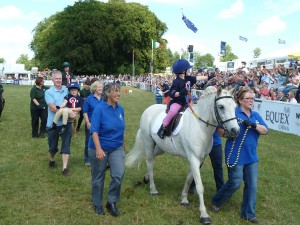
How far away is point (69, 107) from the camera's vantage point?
8227 mm

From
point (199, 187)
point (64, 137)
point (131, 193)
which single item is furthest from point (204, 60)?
point (199, 187)

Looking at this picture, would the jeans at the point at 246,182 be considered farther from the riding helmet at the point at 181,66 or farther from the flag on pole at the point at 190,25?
the flag on pole at the point at 190,25

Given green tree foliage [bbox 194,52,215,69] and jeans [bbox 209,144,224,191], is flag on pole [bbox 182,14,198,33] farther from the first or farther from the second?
green tree foliage [bbox 194,52,215,69]

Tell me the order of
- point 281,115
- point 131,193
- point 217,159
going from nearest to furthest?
1. point 217,159
2. point 131,193
3. point 281,115

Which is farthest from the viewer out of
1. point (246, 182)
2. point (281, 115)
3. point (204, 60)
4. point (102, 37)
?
point (204, 60)

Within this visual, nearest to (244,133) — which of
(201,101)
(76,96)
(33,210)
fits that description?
(201,101)

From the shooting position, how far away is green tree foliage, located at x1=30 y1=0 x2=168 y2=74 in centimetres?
5800

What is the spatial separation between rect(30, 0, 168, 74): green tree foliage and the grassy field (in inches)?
1928

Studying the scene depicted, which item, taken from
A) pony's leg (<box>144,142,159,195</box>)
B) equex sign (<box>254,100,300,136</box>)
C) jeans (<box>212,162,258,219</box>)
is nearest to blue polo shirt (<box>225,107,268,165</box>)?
jeans (<box>212,162,258,219</box>)

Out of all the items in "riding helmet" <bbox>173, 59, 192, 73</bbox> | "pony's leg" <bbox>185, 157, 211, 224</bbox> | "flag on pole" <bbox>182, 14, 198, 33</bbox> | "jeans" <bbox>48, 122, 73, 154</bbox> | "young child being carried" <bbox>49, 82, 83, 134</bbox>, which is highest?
"flag on pole" <bbox>182, 14, 198, 33</bbox>

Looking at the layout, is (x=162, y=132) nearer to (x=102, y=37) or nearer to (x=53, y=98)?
(x=53, y=98)

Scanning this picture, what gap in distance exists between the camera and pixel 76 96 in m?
8.47

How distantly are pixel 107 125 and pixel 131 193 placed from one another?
189cm

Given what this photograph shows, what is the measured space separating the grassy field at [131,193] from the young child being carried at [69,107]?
3.84 ft
